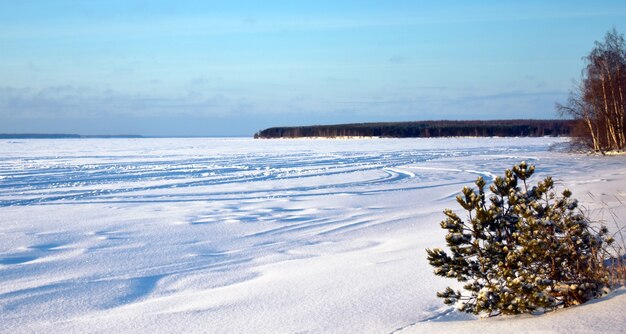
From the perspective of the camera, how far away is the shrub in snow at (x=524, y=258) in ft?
15.0

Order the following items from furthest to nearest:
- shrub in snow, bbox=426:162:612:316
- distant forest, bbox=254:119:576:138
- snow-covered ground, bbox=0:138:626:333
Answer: distant forest, bbox=254:119:576:138, snow-covered ground, bbox=0:138:626:333, shrub in snow, bbox=426:162:612:316

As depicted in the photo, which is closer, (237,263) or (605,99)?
(237,263)

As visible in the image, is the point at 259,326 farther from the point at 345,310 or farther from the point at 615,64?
the point at 615,64

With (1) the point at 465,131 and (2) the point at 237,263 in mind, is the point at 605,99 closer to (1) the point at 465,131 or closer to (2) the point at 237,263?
(2) the point at 237,263

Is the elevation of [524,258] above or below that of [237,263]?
above

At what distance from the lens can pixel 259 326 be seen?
5.08m

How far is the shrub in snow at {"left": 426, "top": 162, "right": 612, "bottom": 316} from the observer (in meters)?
4.57

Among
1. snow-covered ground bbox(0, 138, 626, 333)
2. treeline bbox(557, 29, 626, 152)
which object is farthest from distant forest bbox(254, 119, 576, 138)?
snow-covered ground bbox(0, 138, 626, 333)

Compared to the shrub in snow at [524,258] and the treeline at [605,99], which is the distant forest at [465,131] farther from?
the shrub in snow at [524,258]

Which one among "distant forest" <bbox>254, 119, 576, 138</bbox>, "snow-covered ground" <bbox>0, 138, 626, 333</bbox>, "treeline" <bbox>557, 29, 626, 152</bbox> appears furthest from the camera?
"distant forest" <bbox>254, 119, 576, 138</bbox>

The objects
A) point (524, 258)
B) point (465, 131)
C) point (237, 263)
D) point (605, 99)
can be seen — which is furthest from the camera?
point (465, 131)

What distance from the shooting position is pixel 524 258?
187 inches

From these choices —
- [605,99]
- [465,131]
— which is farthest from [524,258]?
[465,131]

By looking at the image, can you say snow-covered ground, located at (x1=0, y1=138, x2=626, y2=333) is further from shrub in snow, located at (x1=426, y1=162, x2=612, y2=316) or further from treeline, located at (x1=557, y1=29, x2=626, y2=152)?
treeline, located at (x1=557, y1=29, x2=626, y2=152)
